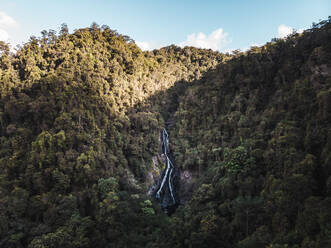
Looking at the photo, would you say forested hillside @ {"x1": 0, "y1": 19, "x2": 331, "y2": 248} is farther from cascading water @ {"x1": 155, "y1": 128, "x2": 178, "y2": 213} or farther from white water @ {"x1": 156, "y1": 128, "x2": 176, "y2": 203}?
cascading water @ {"x1": 155, "y1": 128, "x2": 178, "y2": 213}

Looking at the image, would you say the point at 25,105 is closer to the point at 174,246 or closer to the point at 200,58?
the point at 174,246

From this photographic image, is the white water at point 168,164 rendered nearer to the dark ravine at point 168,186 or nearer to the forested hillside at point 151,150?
the dark ravine at point 168,186

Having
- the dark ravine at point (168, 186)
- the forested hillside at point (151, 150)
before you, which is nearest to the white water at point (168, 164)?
the dark ravine at point (168, 186)

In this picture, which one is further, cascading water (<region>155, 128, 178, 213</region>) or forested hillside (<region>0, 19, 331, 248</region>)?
cascading water (<region>155, 128, 178, 213</region>)

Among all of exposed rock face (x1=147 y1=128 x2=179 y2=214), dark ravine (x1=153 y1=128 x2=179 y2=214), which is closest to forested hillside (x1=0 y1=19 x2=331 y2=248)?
exposed rock face (x1=147 y1=128 x2=179 y2=214)

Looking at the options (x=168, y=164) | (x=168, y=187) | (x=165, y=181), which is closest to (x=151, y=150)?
(x=168, y=164)

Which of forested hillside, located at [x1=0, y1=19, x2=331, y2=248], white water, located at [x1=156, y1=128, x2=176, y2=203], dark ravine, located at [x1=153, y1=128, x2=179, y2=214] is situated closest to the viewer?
forested hillside, located at [x1=0, y1=19, x2=331, y2=248]

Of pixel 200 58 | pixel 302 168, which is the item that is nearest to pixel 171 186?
pixel 302 168

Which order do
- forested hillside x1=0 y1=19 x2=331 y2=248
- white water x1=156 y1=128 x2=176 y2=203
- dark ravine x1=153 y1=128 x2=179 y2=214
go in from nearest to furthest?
forested hillside x1=0 y1=19 x2=331 y2=248 < dark ravine x1=153 y1=128 x2=179 y2=214 < white water x1=156 y1=128 x2=176 y2=203
